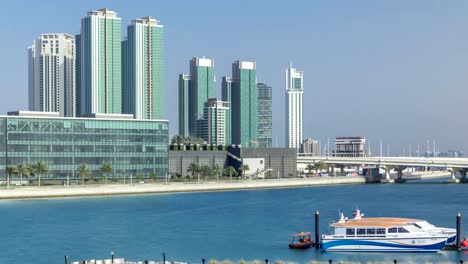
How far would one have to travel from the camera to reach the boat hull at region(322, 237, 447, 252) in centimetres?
6931

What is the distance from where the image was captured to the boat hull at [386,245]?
69.3m

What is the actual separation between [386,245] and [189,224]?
106ft

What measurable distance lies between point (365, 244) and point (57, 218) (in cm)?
4545

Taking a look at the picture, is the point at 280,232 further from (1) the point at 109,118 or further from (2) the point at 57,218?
(1) the point at 109,118

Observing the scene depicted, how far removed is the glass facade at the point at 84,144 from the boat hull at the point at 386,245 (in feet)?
316

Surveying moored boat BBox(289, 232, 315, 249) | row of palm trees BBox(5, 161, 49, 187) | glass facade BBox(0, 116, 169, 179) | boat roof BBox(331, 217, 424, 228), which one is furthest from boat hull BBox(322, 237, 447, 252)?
glass facade BBox(0, 116, 169, 179)

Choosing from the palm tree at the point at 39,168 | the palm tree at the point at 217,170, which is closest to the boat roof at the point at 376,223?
the palm tree at the point at 39,168

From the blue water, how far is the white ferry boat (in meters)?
0.78

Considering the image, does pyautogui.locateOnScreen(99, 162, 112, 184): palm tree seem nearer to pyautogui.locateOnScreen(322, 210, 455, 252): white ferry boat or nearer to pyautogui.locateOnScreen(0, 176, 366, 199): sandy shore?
pyautogui.locateOnScreen(0, 176, 366, 199): sandy shore

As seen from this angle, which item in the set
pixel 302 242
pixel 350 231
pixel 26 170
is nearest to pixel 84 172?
pixel 26 170

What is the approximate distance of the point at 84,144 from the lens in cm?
16300

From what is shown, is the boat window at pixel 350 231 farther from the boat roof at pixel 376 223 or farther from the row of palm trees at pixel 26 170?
the row of palm trees at pixel 26 170

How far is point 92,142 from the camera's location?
539 ft

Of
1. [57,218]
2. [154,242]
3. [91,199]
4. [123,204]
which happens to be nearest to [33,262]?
[154,242]
